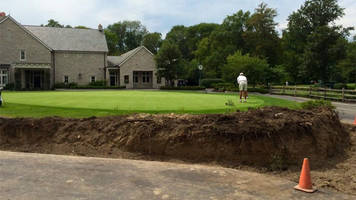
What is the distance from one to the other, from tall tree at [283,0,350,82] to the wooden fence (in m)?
21.0

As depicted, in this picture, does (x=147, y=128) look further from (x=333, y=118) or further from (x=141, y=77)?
(x=141, y=77)

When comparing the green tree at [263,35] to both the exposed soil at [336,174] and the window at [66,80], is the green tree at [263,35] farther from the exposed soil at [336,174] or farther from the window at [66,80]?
the exposed soil at [336,174]

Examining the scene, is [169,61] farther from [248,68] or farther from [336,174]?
[336,174]

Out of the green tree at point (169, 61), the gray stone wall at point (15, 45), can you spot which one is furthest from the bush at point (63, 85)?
the green tree at point (169, 61)

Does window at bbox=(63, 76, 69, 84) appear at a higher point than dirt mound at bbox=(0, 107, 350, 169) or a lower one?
higher

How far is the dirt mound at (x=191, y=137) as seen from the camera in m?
7.55

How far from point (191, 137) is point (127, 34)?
102098 mm

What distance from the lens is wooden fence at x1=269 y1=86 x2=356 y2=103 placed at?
24281 mm

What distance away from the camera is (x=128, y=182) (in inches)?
223

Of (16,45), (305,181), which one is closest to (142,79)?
(16,45)

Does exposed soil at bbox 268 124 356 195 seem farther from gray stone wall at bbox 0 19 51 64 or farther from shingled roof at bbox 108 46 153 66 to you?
gray stone wall at bbox 0 19 51 64

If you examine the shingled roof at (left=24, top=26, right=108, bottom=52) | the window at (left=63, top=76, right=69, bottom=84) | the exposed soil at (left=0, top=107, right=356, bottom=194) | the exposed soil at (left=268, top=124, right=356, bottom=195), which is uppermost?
the shingled roof at (left=24, top=26, right=108, bottom=52)

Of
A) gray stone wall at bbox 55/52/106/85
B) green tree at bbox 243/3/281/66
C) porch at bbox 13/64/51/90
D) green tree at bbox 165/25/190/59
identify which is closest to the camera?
porch at bbox 13/64/51/90

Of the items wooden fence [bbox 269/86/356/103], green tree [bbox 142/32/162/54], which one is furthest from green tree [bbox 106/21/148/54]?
wooden fence [bbox 269/86/356/103]
